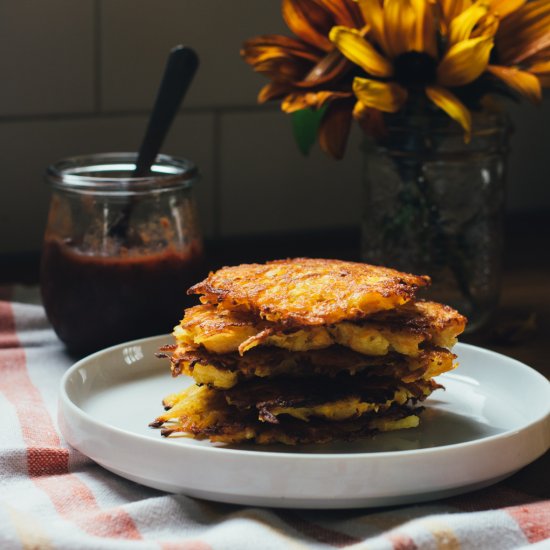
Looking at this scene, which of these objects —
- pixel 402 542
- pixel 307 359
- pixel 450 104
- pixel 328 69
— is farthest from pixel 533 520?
pixel 328 69

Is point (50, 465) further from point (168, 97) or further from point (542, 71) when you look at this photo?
point (542, 71)

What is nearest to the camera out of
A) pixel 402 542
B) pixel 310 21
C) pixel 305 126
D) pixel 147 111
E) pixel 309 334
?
pixel 402 542

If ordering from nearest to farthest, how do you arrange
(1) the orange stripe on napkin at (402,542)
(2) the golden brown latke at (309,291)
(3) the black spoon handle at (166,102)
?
(1) the orange stripe on napkin at (402,542), (2) the golden brown latke at (309,291), (3) the black spoon handle at (166,102)

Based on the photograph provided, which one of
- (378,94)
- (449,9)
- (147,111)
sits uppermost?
(449,9)

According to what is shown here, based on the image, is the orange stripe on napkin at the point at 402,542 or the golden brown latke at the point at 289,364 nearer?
the orange stripe on napkin at the point at 402,542

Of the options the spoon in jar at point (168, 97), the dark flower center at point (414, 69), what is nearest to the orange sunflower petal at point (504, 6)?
the dark flower center at point (414, 69)

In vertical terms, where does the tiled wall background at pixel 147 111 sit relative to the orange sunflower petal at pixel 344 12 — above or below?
below

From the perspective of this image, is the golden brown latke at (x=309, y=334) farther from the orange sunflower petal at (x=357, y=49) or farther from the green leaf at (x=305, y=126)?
the green leaf at (x=305, y=126)

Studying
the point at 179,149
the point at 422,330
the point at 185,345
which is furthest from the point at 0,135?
the point at 422,330
